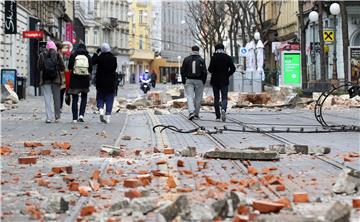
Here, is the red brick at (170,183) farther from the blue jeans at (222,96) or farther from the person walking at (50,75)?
the blue jeans at (222,96)

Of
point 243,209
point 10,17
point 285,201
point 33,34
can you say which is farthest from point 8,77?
point 243,209

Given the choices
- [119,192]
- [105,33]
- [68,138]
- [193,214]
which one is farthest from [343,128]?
[105,33]

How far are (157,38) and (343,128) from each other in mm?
130514

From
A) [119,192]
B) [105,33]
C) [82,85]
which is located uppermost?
[105,33]

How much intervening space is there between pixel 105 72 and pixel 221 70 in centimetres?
Result: 309

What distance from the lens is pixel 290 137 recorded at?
13656 mm

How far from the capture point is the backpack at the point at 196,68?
61.0 ft

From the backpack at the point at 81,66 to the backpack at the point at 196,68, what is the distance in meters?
2.71

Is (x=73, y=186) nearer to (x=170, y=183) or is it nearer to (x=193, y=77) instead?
(x=170, y=183)

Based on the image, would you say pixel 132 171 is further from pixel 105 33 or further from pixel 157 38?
pixel 157 38

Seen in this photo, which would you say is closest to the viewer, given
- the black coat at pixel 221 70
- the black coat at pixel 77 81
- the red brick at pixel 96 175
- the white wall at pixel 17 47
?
the red brick at pixel 96 175

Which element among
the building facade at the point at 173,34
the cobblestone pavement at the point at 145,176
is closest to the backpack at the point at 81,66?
the cobblestone pavement at the point at 145,176

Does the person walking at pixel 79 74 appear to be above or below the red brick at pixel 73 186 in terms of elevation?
above

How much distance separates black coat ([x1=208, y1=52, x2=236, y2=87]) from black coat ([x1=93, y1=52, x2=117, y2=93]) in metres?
2.69
